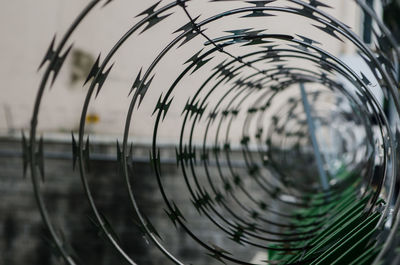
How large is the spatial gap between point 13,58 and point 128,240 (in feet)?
23.9

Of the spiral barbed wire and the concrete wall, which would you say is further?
the concrete wall

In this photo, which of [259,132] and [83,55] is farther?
[83,55]

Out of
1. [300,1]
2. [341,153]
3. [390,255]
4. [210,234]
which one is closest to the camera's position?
[390,255]

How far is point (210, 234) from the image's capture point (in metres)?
18.4

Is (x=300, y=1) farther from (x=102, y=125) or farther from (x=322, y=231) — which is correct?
(x=102, y=125)

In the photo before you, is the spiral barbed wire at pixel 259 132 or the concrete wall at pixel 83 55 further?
the concrete wall at pixel 83 55

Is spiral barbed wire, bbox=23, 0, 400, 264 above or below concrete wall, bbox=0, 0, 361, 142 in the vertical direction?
below

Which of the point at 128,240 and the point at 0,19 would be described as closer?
the point at 128,240

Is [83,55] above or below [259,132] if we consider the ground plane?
above

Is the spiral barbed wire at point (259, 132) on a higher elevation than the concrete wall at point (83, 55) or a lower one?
lower

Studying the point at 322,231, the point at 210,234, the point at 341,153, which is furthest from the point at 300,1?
the point at 210,234

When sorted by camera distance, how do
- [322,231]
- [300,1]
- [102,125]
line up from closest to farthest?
[300,1], [322,231], [102,125]

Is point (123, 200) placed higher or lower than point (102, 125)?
lower

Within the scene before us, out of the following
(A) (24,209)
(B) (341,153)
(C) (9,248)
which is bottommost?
(C) (9,248)
